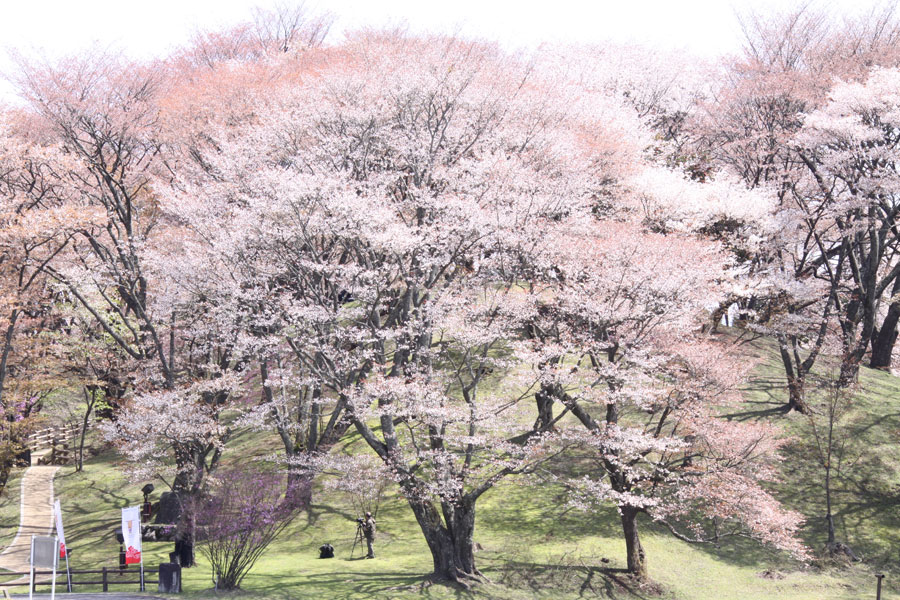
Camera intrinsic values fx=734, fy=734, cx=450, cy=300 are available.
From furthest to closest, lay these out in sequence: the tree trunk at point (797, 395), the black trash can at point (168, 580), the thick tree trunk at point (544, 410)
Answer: the tree trunk at point (797, 395), the thick tree trunk at point (544, 410), the black trash can at point (168, 580)

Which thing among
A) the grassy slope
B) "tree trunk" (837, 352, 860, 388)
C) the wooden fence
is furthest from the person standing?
"tree trunk" (837, 352, 860, 388)

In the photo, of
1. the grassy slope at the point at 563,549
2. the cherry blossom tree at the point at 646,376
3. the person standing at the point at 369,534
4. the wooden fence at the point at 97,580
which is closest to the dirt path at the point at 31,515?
the grassy slope at the point at 563,549

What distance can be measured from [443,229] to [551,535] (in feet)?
32.7

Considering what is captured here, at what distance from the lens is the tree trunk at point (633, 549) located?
1922cm

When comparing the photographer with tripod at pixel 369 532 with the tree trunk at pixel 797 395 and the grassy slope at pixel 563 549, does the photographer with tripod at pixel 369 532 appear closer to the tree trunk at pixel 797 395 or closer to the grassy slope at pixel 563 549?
the grassy slope at pixel 563 549

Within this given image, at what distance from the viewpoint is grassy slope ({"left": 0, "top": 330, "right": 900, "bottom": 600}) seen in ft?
60.9

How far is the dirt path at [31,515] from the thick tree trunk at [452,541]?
39.7 feet

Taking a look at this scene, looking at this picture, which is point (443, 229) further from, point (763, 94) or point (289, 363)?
point (763, 94)

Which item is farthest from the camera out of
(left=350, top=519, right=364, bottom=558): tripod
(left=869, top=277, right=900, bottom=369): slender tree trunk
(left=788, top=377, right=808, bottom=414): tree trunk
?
(left=869, top=277, right=900, bottom=369): slender tree trunk

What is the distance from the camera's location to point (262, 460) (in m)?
27.1

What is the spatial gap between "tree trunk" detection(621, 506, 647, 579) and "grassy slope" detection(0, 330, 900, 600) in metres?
0.46

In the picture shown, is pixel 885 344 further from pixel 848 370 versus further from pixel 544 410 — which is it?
pixel 544 410

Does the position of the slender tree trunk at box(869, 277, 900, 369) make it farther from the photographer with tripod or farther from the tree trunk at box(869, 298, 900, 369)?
the photographer with tripod

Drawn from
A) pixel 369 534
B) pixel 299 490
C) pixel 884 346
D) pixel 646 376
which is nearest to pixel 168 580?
pixel 369 534
